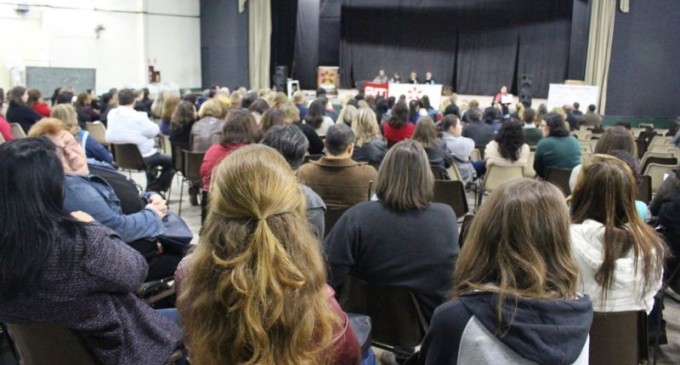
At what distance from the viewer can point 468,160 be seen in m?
5.95

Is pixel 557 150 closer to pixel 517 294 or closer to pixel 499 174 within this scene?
pixel 499 174

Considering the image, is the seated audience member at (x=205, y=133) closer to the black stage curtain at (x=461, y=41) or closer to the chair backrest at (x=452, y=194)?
the chair backrest at (x=452, y=194)

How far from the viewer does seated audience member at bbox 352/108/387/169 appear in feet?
16.3

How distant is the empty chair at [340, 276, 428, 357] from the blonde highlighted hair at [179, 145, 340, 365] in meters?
1.03

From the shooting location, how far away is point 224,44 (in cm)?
1519

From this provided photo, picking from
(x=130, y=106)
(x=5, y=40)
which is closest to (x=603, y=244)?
(x=130, y=106)

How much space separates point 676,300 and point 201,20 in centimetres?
1383

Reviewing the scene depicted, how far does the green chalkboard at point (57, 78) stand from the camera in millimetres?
11742

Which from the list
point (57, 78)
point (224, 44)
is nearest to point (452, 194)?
point (57, 78)

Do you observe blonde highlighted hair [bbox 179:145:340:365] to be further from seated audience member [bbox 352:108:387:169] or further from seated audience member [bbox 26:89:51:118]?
seated audience member [bbox 26:89:51:118]

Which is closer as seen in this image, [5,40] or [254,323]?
[254,323]

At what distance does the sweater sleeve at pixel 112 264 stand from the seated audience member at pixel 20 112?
642 cm

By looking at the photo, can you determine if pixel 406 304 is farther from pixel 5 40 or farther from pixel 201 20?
pixel 201 20

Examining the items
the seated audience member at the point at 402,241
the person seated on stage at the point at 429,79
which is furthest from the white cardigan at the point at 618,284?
the person seated on stage at the point at 429,79
